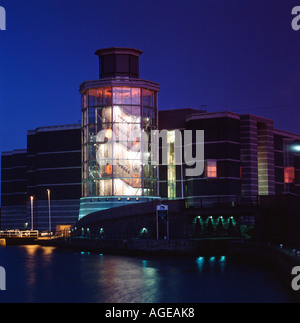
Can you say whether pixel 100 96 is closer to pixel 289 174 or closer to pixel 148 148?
pixel 148 148

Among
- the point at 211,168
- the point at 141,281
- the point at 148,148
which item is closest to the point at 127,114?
the point at 148,148

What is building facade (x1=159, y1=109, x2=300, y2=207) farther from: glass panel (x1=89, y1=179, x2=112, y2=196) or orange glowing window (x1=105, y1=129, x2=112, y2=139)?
glass panel (x1=89, y1=179, x2=112, y2=196)

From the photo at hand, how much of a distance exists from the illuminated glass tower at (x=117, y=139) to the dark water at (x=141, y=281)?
82.8ft

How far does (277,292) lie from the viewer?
122ft

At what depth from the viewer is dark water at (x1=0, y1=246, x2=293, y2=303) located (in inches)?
1469

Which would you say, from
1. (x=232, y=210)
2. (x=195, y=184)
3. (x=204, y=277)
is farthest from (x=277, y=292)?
(x=195, y=184)

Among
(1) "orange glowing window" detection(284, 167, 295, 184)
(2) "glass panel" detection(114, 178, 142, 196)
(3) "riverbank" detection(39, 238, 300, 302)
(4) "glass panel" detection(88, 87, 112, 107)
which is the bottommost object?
(3) "riverbank" detection(39, 238, 300, 302)

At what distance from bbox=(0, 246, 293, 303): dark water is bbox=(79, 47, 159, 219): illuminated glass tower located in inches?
993

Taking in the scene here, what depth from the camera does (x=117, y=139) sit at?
8512 centimetres

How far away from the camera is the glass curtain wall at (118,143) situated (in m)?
85.1

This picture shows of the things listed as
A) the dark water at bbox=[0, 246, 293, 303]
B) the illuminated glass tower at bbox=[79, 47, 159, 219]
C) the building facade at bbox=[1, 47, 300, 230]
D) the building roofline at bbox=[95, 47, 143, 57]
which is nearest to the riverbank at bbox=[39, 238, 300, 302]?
the dark water at bbox=[0, 246, 293, 303]

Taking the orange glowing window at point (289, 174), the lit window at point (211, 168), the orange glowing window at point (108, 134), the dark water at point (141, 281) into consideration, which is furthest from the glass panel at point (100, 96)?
the dark water at point (141, 281)

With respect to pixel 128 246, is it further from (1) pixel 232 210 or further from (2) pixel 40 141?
(2) pixel 40 141
